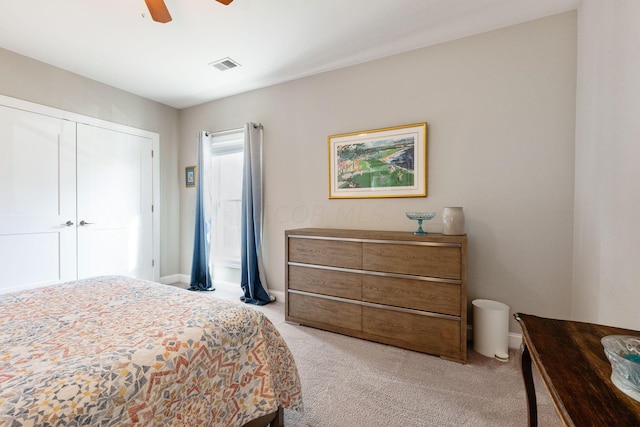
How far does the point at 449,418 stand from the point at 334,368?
31.3 inches

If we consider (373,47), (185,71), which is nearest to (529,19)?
(373,47)

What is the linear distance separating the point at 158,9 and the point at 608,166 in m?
2.95

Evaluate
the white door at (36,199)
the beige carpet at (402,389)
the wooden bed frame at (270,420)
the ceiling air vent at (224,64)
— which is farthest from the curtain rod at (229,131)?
the wooden bed frame at (270,420)

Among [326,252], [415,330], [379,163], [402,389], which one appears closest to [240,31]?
[379,163]

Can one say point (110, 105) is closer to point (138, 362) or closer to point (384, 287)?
point (138, 362)

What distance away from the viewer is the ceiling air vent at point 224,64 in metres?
2.93

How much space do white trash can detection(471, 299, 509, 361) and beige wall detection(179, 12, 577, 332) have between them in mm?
229

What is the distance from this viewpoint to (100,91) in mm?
3447

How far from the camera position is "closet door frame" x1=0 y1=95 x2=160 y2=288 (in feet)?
9.30

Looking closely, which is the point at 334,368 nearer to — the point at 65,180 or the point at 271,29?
the point at 271,29

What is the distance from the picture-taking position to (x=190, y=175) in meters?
4.26

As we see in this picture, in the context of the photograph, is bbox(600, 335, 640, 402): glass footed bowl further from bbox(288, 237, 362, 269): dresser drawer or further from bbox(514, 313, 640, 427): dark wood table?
bbox(288, 237, 362, 269): dresser drawer

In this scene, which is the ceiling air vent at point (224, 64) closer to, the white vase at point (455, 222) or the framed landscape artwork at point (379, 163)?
the framed landscape artwork at point (379, 163)

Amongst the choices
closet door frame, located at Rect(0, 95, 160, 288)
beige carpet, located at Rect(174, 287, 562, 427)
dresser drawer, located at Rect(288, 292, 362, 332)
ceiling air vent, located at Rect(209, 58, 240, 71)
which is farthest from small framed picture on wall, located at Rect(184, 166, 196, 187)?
beige carpet, located at Rect(174, 287, 562, 427)
